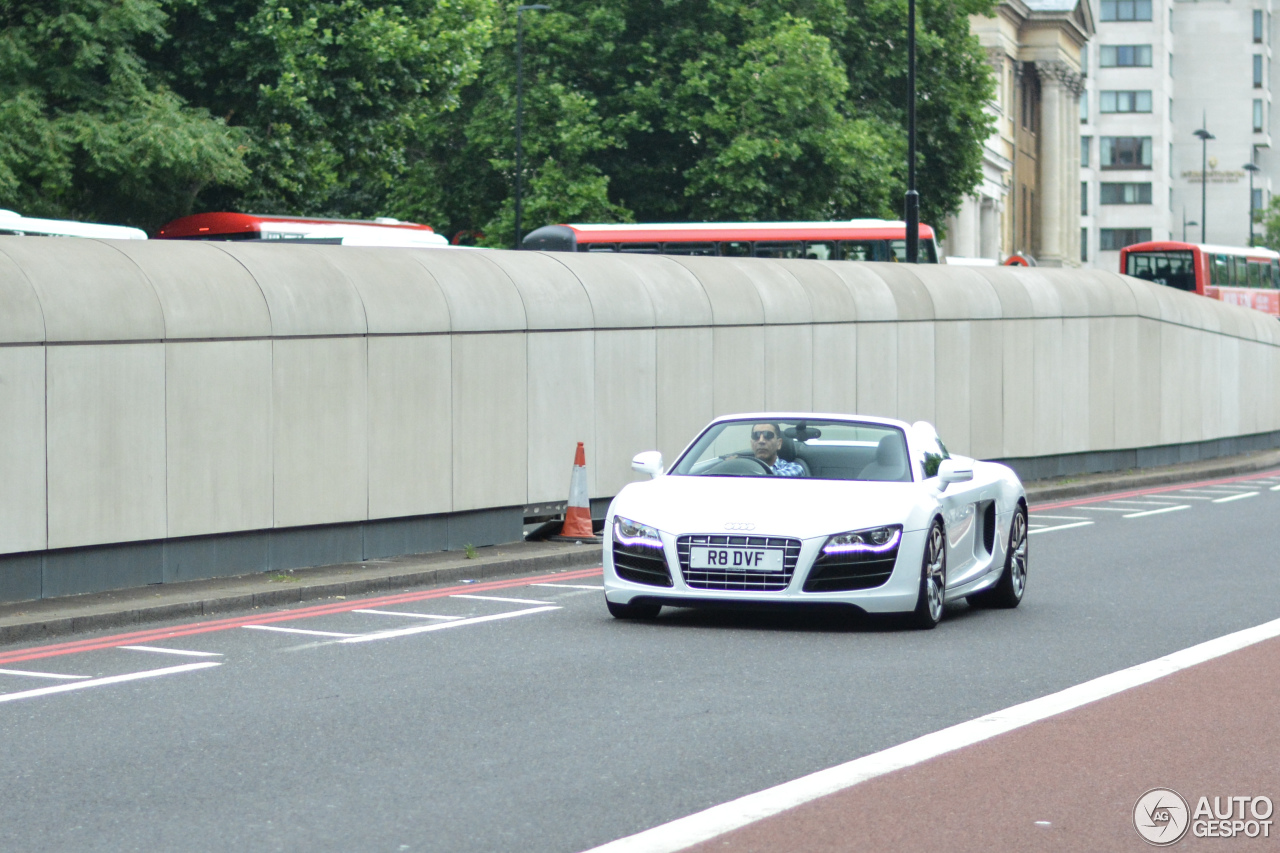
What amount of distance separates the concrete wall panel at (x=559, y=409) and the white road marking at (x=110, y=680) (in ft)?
25.0

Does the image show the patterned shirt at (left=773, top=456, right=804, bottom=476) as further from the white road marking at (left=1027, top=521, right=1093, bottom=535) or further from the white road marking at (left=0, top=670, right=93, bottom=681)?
the white road marking at (left=1027, top=521, right=1093, bottom=535)

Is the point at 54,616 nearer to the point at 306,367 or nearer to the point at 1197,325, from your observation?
the point at 306,367

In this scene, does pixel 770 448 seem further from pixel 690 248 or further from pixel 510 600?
pixel 690 248

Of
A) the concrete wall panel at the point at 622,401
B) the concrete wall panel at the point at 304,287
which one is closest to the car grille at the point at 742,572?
the concrete wall panel at the point at 304,287

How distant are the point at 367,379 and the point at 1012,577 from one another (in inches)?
219

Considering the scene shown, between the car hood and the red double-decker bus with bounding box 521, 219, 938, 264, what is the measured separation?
968 inches

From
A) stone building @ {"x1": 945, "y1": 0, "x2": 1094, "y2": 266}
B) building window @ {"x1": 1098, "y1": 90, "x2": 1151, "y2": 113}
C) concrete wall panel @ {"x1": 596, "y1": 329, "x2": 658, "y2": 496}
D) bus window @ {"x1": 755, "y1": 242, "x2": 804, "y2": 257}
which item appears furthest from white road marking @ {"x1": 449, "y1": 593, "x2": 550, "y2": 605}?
building window @ {"x1": 1098, "y1": 90, "x2": 1151, "y2": 113}

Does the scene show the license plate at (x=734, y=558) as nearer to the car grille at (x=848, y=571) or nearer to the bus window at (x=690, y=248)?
the car grille at (x=848, y=571)

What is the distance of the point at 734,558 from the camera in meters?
10.9

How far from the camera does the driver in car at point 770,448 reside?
39.5ft

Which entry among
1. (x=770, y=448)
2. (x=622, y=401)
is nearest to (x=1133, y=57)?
(x=622, y=401)

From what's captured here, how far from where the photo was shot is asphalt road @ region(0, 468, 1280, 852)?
6328 millimetres

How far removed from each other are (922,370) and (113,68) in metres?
12.6

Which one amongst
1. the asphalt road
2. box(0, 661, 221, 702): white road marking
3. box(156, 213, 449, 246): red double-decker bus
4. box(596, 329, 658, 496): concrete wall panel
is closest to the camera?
the asphalt road
